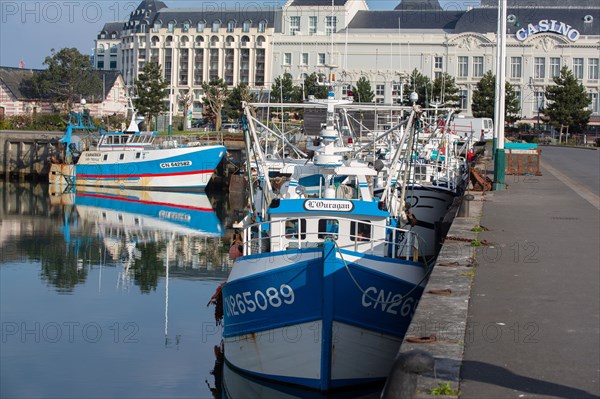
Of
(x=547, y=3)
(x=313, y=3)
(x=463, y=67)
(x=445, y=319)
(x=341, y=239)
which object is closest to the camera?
(x=445, y=319)

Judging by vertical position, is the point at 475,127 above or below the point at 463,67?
below

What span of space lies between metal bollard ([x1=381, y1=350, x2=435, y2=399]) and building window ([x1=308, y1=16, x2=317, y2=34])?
115m

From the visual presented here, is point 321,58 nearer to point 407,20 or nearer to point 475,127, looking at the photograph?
point 407,20

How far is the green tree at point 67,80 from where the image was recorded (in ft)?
386

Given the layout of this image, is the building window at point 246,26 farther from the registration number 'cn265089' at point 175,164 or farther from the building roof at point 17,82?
the registration number 'cn265089' at point 175,164

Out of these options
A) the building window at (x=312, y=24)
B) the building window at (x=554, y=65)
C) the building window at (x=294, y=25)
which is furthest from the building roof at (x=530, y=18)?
the building window at (x=294, y=25)

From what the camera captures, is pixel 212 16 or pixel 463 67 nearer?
pixel 463 67

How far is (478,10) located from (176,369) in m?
101

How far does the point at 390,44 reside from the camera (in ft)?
381

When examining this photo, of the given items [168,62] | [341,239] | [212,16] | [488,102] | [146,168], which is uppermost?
[212,16]

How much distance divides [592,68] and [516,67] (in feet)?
26.4

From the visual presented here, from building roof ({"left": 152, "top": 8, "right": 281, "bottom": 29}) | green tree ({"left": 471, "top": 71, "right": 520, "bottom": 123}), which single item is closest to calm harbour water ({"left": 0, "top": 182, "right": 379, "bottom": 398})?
green tree ({"left": 471, "top": 71, "right": 520, "bottom": 123})

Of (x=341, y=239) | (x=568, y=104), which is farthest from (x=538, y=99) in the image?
(x=341, y=239)

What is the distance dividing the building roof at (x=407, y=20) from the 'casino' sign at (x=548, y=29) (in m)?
8.46
